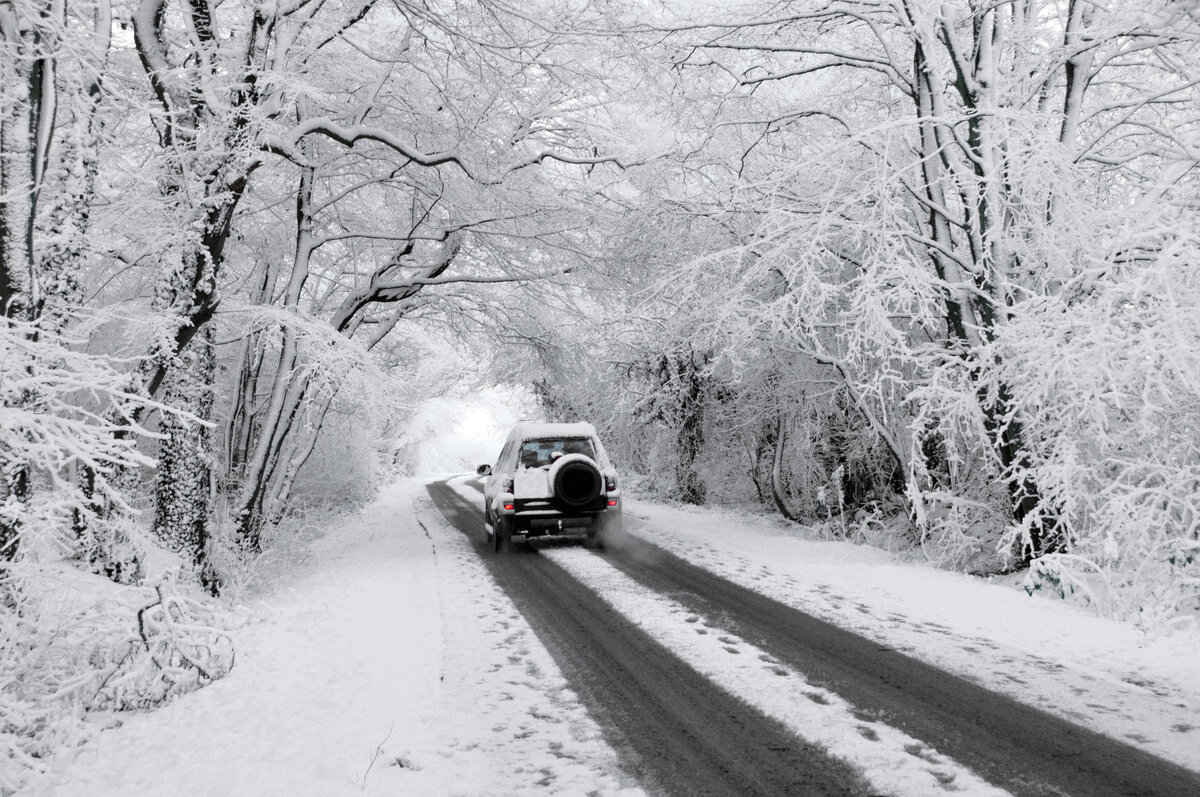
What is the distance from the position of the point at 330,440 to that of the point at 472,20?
1661 cm

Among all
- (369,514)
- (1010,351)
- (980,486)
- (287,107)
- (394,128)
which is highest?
(394,128)

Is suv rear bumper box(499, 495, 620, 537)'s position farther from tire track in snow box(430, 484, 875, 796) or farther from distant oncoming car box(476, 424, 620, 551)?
tire track in snow box(430, 484, 875, 796)

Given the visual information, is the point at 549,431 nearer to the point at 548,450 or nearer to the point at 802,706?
the point at 548,450

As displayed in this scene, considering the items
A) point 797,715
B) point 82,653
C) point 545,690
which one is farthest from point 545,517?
point 797,715

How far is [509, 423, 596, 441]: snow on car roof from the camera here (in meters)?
12.1

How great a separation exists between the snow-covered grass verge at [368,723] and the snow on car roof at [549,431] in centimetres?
425

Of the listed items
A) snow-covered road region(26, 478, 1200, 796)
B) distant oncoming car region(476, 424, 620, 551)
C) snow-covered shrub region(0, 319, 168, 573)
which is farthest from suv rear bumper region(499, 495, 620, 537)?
snow-covered shrub region(0, 319, 168, 573)

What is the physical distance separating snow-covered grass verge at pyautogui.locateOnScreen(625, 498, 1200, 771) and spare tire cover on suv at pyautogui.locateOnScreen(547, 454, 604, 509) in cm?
168

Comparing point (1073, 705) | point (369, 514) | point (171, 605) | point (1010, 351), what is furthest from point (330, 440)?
point (1073, 705)

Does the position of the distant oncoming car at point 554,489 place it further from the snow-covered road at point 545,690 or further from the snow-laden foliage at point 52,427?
the snow-laden foliage at point 52,427

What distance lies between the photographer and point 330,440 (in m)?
23.3

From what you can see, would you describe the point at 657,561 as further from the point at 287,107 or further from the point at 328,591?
the point at 287,107

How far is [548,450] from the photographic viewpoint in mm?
12094

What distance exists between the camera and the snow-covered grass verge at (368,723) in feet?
13.0
